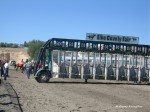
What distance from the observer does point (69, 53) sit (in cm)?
2923

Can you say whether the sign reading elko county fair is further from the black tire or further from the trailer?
the black tire

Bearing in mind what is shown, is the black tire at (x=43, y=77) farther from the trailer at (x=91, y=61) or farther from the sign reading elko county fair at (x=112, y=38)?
the sign reading elko county fair at (x=112, y=38)

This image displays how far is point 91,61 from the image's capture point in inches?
1171

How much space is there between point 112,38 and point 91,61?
3.07m

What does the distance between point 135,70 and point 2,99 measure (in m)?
16.7

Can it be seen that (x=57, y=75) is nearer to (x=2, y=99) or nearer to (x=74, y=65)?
(x=74, y=65)

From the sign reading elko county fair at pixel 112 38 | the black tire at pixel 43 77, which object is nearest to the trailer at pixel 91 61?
the black tire at pixel 43 77

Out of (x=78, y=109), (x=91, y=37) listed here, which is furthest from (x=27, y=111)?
(x=91, y=37)

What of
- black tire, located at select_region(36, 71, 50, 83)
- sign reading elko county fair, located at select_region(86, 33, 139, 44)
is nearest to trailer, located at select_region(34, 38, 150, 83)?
black tire, located at select_region(36, 71, 50, 83)

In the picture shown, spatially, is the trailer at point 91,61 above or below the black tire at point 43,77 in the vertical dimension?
above

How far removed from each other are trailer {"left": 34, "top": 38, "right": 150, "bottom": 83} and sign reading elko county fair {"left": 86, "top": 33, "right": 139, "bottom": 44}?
2.10 feet

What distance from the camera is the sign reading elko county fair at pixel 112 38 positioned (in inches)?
1203

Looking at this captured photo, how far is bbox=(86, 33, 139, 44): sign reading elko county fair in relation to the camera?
30.6m

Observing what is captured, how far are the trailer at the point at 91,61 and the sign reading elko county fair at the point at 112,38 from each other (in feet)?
2.10
